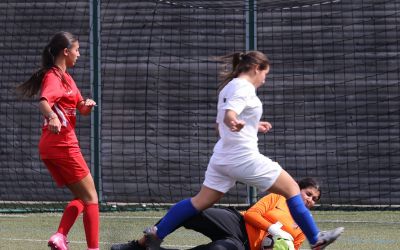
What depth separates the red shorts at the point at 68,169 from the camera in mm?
8180

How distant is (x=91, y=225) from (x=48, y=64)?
4.04 ft

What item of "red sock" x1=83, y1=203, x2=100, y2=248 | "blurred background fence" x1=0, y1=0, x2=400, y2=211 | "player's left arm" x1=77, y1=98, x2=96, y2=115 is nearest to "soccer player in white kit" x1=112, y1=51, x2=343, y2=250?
"red sock" x1=83, y1=203, x2=100, y2=248

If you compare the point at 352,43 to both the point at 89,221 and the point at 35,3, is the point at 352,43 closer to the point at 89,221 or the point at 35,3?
the point at 35,3

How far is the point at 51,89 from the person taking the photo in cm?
807

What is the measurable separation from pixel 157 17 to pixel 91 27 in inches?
34.4

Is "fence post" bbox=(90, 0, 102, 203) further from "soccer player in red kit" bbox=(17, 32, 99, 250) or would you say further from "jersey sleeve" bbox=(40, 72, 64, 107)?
"jersey sleeve" bbox=(40, 72, 64, 107)

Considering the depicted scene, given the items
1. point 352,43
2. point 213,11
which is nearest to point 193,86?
point 213,11

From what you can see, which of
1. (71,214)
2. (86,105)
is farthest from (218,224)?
(86,105)

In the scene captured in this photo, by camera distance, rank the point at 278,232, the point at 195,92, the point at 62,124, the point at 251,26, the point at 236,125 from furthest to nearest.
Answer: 1. the point at 195,92
2. the point at 251,26
3. the point at 62,124
4. the point at 278,232
5. the point at 236,125

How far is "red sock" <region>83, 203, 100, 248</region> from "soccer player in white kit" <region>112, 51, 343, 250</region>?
3.04 feet

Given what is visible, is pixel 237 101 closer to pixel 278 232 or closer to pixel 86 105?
pixel 278 232

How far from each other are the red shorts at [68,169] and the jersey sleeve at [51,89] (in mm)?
430

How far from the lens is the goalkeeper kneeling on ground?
7586 millimetres

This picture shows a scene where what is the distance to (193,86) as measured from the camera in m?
14.4
